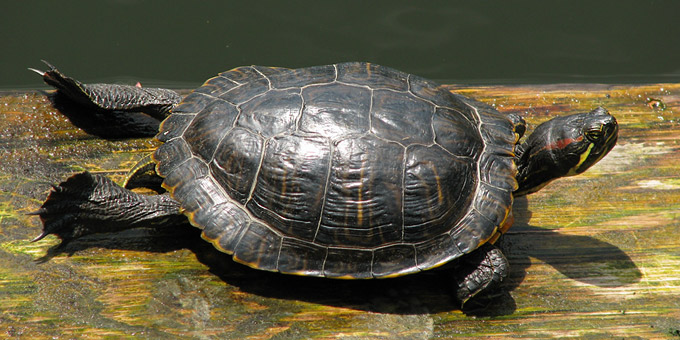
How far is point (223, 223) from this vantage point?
11.6 feet

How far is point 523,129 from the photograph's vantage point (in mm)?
4469

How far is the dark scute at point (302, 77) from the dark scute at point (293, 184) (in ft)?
1.68

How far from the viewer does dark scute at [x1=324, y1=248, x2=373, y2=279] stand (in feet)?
11.3

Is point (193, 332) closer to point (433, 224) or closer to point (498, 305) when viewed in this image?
point (433, 224)

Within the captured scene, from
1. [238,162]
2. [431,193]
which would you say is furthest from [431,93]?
[238,162]

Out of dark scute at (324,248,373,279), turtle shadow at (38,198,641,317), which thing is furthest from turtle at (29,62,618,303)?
turtle shadow at (38,198,641,317)

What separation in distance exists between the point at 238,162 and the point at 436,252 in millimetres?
1375

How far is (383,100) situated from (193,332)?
1.87m

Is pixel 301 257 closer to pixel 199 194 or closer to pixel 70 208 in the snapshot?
pixel 199 194

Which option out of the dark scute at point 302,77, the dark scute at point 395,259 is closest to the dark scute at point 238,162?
the dark scute at point 302,77

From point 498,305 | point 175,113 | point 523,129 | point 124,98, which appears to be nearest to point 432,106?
point 523,129

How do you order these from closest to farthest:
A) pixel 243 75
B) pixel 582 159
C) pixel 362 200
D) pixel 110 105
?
pixel 362 200 < pixel 582 159 < pixel 243 75 < pixel 110 105

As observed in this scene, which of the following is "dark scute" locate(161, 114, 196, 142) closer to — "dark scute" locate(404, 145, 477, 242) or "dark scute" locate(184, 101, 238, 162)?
"dark scute" locate(184, 101, 238, 162)

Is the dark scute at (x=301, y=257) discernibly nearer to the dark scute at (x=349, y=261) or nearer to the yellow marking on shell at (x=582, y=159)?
the dark scute at (x=349, y=261)
